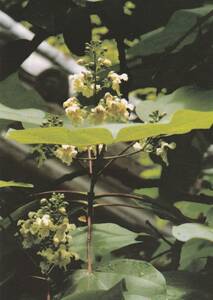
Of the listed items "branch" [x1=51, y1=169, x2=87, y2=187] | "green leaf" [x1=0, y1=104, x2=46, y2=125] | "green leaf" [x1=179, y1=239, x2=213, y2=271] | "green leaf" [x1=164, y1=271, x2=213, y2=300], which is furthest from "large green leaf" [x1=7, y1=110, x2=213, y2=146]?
"branch" [x1=51, y1=169, x2=87, y2=187]

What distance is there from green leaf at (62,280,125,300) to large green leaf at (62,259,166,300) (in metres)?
0.02

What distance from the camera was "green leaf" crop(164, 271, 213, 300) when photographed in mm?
1222

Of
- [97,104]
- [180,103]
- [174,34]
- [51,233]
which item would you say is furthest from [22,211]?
[174,34]

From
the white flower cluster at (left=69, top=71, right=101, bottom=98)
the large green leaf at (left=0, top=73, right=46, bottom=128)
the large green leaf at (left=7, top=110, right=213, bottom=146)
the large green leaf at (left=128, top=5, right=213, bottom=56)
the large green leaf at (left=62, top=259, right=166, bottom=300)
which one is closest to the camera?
the large green leaf at (left=7, top=110, right=213, bottom=146)

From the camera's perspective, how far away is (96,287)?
115cm

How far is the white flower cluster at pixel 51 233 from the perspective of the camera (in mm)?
1206

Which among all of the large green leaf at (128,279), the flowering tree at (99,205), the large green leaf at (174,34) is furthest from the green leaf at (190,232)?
the large green leaf at (174,34)

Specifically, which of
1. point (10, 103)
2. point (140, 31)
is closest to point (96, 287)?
point (10, 103)

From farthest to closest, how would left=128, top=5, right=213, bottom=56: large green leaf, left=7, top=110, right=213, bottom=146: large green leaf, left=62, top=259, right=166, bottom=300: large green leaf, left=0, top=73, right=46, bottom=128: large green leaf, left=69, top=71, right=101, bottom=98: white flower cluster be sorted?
left=128, top=5, right=213, bottom=56: large green leaf < left=0, top=73, right=46, bottom=128: large green leaf < left=69, top=71, right=101, bottom=98: white flower cluster < left=62, top=259, right=166, bottom=300: large green leaf < left=7, top=110, right=213, bottom=146: large green leaf

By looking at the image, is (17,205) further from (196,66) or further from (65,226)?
(196,66)

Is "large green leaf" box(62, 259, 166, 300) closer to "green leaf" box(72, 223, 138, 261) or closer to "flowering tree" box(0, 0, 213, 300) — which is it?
"flowering tree" box(0, 0, 213, 300)

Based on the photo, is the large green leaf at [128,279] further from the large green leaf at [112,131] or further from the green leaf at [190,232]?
the large green leaf at [112,131]

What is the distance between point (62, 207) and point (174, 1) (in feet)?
3.02

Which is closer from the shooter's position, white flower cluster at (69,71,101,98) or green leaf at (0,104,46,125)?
green leaf at (0,104,46,125)
